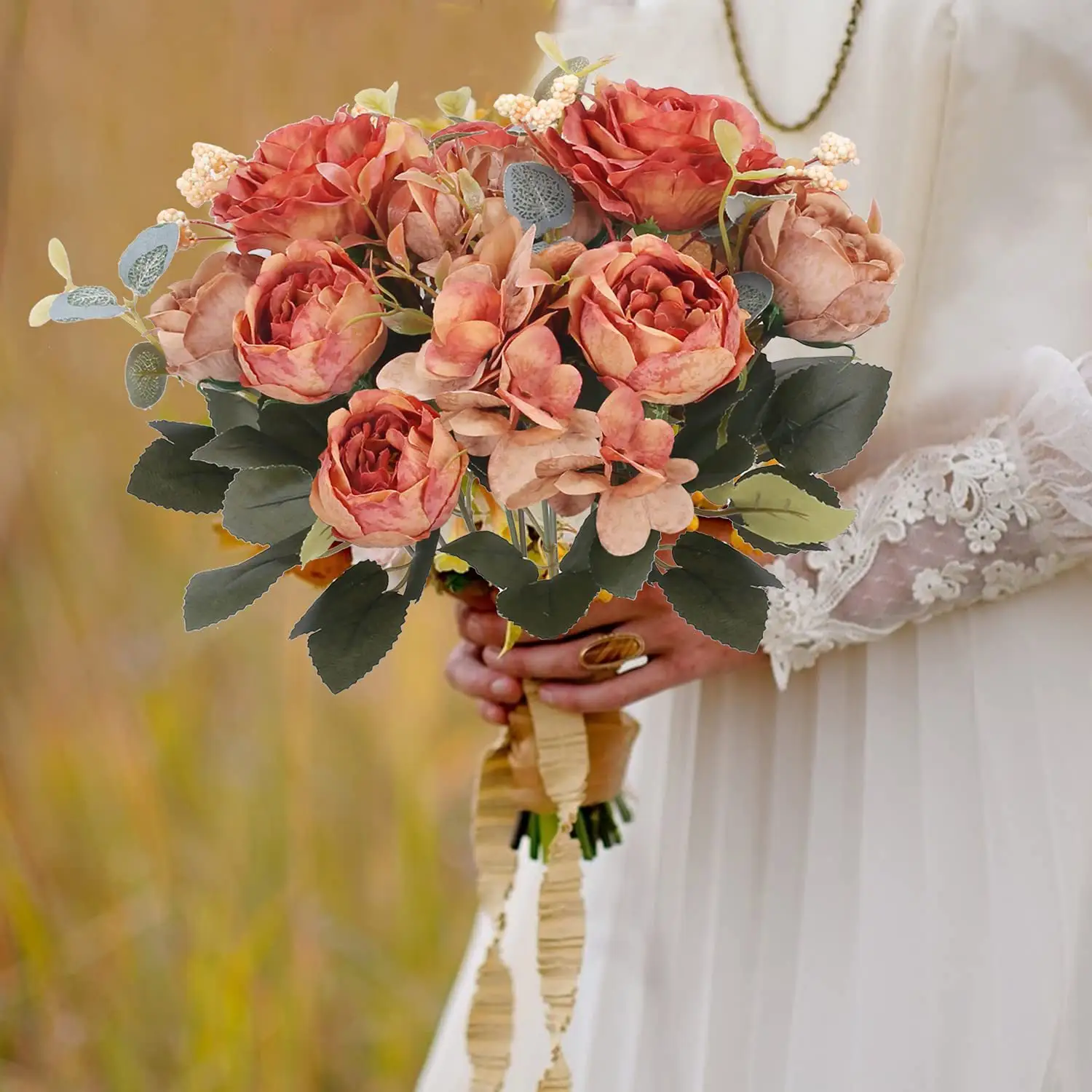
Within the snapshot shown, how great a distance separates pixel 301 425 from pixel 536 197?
0.13 m

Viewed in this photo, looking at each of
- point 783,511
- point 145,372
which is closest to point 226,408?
point 145,372

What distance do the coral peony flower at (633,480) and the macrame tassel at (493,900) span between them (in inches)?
15.6

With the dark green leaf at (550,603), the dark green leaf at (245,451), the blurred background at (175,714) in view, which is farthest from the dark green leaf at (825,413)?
the blurred background at (175,714)

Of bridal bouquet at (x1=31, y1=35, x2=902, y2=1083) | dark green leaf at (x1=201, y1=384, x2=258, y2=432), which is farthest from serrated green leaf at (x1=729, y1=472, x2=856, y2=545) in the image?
dark green leaf at (x1=201, y1=384, x2=258, y2=432)

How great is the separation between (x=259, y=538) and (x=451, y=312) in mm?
124

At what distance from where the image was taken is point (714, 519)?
55 centimetres

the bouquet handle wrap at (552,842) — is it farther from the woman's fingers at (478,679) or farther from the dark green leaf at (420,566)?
the dark green leaf at (420,566)

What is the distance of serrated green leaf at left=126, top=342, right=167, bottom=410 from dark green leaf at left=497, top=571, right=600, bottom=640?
184 millimetres

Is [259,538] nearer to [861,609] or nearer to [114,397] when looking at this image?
[861,609]

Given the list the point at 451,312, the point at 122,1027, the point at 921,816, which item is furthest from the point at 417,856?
the point at 451,312

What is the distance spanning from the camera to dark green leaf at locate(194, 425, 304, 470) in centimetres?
43

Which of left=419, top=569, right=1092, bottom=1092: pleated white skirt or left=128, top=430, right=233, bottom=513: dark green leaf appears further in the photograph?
left=419, top=569, right=1092, bottom=1092: pleated white skirt

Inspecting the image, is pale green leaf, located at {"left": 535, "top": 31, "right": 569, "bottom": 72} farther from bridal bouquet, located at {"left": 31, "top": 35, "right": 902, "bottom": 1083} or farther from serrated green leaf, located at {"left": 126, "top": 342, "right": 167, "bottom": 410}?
serrated green leaf, located at {"left": 126, "top": 342, "right": 167, "bottom": 410}

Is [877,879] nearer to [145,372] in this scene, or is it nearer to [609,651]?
[609,651]
